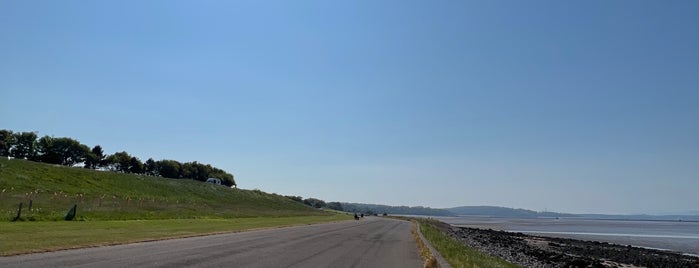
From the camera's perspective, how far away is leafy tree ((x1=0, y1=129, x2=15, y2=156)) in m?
115

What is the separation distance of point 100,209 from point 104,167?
106 meters

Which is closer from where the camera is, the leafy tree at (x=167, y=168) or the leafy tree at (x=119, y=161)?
the leafy tree at (x=119, y=161)

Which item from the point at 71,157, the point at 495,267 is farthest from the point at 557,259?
the point at 71,157

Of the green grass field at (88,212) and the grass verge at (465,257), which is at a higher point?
the green grass field at (88,212)

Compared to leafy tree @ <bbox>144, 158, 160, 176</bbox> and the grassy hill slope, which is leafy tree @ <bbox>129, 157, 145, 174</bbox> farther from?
the grassy hill slope

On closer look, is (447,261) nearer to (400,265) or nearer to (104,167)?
(400,265)

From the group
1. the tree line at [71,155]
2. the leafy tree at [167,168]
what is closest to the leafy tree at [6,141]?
the tree line at [71,155]

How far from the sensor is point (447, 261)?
20938 millimetres

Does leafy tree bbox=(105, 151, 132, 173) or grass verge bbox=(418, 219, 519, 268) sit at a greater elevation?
leafy tree bbox=(105, 151, 132, 173)

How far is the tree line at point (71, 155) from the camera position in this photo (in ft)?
386

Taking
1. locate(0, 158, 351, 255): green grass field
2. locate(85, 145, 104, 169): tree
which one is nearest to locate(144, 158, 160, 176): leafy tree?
locate(85, 145, 104, 169): tree

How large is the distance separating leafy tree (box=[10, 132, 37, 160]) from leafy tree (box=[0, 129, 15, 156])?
748 mm

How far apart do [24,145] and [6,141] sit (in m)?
3.84

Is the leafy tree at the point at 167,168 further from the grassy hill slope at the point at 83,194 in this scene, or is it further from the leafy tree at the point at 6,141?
the grassy hill slope at the point at 83,194
